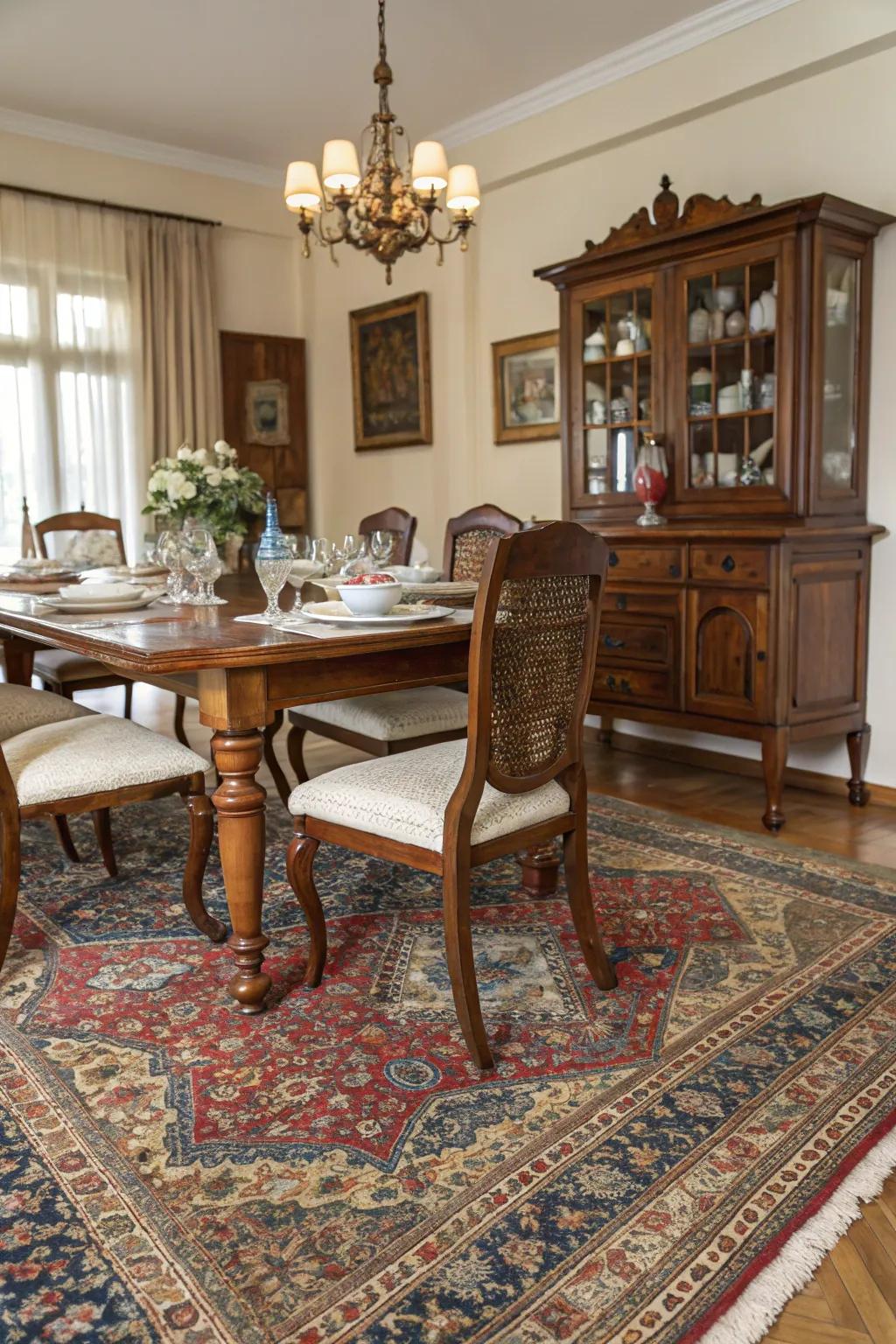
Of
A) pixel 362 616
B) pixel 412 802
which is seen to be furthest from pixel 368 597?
pixel 412 802

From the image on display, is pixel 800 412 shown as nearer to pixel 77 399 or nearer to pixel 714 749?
pixel 714 749

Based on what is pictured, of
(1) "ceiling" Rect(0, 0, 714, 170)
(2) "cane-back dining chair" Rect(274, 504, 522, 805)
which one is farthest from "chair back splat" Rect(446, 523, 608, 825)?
(1) "ceiling" Rect(0, 0, 714, 170)

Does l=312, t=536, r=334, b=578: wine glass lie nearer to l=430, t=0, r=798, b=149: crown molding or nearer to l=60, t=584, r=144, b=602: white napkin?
l=60, t=584, r=144, b=602: white napkin

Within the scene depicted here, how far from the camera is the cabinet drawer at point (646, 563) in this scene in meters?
3.64

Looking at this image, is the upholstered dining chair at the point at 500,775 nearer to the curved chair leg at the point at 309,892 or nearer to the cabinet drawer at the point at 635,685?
the curved chair leg at the point at 309,892

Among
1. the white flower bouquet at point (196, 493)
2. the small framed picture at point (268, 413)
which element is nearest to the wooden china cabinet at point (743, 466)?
the white flower bouquet at point (196, 493)

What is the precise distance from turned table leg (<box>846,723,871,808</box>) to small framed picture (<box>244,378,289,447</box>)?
4.12 m

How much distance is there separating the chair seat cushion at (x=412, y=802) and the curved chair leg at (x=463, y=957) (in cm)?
7

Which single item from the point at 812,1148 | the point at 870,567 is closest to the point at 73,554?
the point at 870,567

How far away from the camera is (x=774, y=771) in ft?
11.0

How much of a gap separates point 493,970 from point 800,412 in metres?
2.16

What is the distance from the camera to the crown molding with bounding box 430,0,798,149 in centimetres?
387

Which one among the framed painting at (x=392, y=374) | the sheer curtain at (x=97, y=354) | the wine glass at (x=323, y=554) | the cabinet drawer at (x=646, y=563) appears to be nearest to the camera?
the wine glass at (x=323, y=554)

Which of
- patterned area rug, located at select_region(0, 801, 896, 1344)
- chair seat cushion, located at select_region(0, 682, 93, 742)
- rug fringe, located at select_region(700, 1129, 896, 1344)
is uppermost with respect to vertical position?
chair seat cushion, located at select_region(0, 682, 93, 742)
